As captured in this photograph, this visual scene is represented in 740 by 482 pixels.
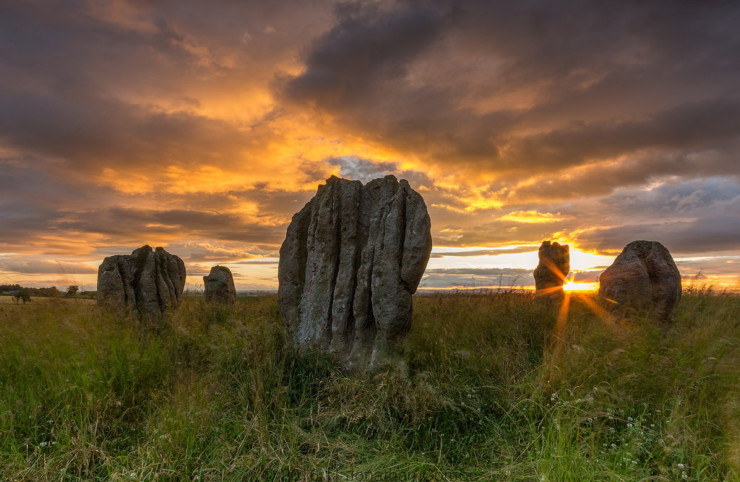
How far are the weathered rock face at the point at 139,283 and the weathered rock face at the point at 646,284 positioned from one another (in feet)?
37.1

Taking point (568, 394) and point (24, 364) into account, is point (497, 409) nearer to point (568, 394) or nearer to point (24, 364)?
point (568, 394)

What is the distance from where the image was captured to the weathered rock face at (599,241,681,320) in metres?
8.90

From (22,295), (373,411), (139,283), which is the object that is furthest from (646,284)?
(22,295)

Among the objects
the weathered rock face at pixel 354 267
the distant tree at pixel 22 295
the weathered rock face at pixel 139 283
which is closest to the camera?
the weathered rock face at pixel 354 267

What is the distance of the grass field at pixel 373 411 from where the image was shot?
402 cm

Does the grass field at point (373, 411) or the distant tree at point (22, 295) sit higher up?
the distant tree at point (22, 295)

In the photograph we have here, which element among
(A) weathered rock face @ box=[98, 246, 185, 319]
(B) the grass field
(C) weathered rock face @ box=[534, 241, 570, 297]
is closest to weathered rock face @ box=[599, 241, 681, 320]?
(B) the grass field

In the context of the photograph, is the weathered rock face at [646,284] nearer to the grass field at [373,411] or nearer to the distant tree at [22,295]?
the grass field at [373,411]

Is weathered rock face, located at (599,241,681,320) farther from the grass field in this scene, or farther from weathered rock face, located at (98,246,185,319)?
weathered rock face, located at (98,246,185,319)

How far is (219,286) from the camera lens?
1593cm

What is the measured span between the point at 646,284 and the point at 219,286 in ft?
45.1

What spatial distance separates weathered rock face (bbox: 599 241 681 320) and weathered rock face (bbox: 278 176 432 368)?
209 inches

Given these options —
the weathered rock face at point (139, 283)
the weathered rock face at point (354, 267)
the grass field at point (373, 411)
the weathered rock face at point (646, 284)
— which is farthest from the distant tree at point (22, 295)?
the weathered rock face at point (646, 284)

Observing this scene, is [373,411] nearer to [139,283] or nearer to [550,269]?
[139,283]
